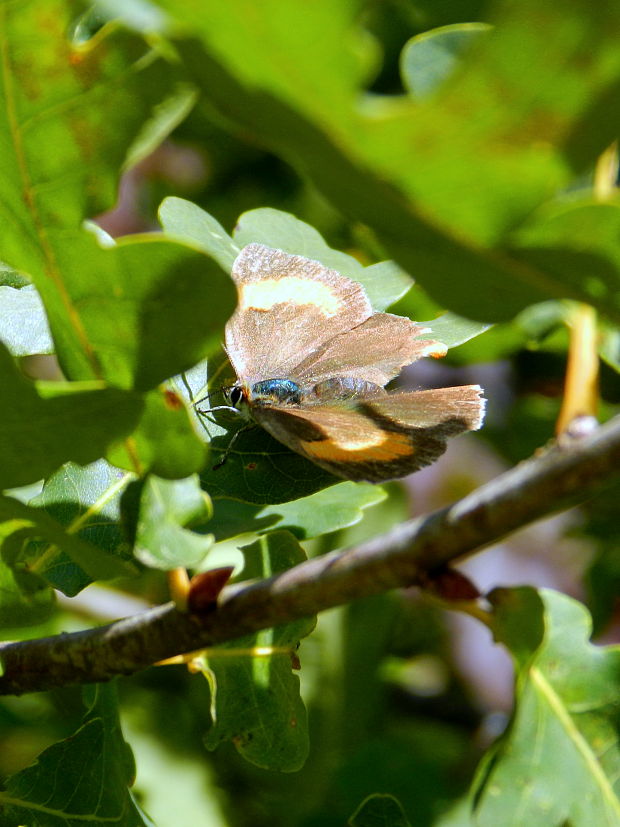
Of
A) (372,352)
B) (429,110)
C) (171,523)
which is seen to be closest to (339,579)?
(171,523)

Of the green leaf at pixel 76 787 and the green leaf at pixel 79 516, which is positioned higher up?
the green leaf at pixel 79 516

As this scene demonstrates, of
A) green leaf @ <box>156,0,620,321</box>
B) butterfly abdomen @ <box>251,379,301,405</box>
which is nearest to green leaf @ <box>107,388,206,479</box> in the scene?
green leaf @ <box>156,0,620,321</box>

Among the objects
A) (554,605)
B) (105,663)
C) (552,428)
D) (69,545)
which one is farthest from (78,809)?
(552,428)

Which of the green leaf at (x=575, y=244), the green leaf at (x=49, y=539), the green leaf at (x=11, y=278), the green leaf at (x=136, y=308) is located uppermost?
the green leaf at (x=575, y=244)

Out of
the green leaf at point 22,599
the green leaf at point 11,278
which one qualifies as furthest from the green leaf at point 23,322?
the green leaf at point 22,599

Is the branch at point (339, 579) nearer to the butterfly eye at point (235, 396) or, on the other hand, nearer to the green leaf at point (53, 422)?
the green leaf at point (53, 422)

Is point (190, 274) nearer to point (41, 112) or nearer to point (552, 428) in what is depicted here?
point (41, 112)
